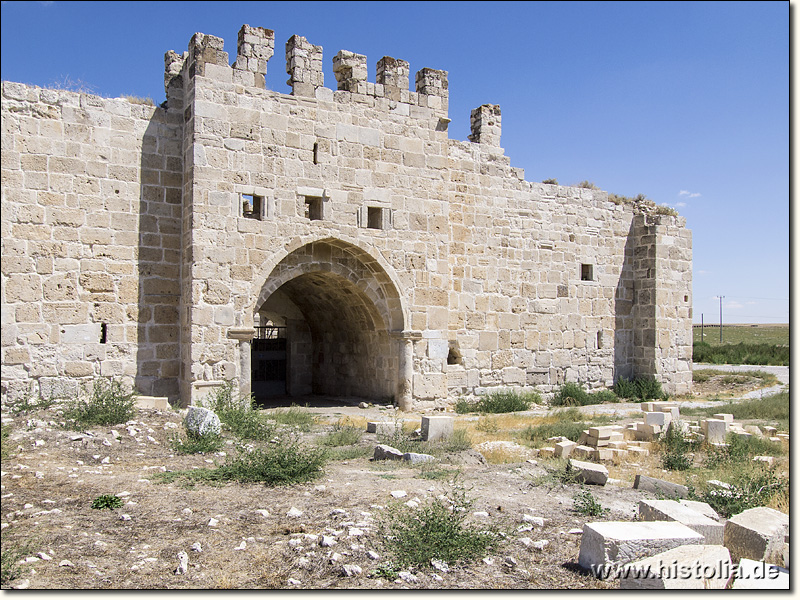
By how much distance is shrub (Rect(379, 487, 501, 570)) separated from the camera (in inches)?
175

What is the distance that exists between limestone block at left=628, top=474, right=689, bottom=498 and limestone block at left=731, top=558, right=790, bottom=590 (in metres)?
2.07

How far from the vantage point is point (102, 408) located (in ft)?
28.6

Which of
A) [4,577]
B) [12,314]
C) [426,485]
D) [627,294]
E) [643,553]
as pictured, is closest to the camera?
[4,577]

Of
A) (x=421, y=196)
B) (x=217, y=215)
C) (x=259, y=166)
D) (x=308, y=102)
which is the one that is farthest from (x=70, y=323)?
(x=421, y=196)

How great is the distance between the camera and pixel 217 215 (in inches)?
408

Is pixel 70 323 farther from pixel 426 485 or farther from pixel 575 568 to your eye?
pixel 575 568

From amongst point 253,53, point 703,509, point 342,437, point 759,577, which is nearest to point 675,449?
point 703,509

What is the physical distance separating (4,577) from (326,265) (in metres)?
8.24

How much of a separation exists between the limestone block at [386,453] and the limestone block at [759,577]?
405cm

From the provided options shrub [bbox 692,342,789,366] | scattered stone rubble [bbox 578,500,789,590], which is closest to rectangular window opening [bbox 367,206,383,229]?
scattered stone rubble [bbox 578,500,789,590]

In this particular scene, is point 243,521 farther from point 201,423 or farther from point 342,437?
point 342,437

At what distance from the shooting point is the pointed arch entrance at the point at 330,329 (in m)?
11.8

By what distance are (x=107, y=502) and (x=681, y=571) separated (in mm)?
4290

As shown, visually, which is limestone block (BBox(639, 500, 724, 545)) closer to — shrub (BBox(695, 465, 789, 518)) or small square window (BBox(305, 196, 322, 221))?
shrub (BBox(695, 465, 789, 518))
